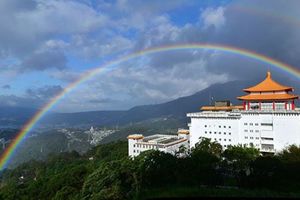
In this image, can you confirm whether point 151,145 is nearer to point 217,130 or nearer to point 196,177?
point 217,130

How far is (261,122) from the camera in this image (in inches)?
1083

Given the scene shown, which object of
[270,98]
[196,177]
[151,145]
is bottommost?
[196,177]

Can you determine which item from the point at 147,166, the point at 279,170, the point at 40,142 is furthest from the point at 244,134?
the point at 40,142

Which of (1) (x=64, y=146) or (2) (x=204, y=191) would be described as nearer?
(2) (x=204, y=191)

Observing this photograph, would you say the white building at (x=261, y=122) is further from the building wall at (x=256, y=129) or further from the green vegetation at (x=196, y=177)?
the green vegetation at (x=196, y=177)

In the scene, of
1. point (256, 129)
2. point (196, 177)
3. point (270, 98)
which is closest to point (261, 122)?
point (256, 129)

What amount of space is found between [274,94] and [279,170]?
11919 millimetres

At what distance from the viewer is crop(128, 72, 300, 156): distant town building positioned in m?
26.5

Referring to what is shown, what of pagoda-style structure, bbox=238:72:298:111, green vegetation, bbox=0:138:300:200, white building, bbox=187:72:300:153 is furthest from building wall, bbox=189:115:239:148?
green vegetation, bbox=0:138:300:200

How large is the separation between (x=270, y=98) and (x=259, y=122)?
242cm

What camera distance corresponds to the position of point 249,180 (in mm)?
18062

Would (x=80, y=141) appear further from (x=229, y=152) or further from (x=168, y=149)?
(x=229, y=152)

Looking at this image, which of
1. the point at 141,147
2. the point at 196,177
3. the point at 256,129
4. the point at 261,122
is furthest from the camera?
the point at 141,147

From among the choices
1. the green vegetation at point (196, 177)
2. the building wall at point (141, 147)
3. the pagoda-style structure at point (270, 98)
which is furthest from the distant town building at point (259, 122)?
the green vegetation at point (196, 177)
